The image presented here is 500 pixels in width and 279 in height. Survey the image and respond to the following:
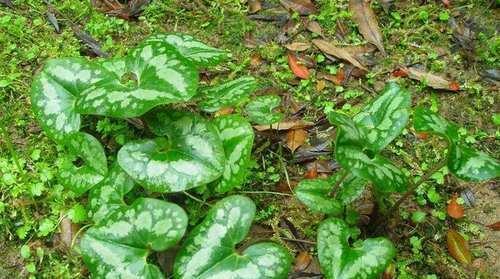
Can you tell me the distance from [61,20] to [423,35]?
1863 mm

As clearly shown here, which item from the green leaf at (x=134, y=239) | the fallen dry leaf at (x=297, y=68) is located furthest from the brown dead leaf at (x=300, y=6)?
the green leaf at (x=134, y=239)

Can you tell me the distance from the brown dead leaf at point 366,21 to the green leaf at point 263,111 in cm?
84

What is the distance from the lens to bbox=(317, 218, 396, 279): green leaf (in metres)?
1.81

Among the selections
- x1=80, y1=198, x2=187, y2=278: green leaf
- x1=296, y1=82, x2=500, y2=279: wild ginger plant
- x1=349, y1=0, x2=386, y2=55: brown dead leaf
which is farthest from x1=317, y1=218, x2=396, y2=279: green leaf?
x1=349, y1=0, x2=386, y2=55: brown dead leaf

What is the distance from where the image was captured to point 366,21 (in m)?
2.86

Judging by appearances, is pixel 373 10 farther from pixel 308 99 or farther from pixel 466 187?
pixel 466 187

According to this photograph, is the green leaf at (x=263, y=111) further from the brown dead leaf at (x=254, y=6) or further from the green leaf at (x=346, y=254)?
the brown dead leaf at (x=254, y=6)

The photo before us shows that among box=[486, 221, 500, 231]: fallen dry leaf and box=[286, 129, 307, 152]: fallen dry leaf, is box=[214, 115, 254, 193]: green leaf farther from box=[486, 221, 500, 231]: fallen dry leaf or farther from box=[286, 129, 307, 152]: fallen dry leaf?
box=[486, 221, 500, 231]: fallen dry leaf

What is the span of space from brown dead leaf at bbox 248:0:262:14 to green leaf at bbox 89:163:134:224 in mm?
1249

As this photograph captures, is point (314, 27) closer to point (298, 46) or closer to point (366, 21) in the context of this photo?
point (298, 46)

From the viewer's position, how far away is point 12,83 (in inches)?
101

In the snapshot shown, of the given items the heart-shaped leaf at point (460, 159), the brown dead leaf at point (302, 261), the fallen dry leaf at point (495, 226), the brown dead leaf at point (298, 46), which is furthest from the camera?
the brown dead leaf at point (298, 46)

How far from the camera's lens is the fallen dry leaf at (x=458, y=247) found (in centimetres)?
213

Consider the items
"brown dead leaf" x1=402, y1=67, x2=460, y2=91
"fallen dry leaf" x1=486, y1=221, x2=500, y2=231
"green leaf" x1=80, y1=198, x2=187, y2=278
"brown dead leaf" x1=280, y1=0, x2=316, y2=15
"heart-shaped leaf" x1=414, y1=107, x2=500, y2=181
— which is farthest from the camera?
"brown dead leaf" x1=280, y1=0, x2=316, y2=15
